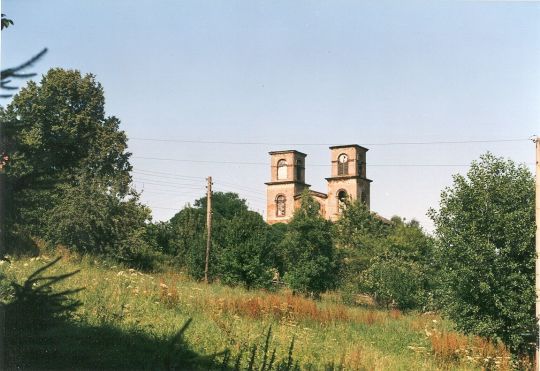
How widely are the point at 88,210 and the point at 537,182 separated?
61.4 feet

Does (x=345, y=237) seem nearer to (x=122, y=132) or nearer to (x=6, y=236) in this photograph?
(x=122, y=132)

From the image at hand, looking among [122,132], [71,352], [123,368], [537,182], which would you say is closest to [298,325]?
[537,182]

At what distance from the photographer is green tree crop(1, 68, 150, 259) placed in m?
3.34

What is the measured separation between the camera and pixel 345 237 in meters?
38.8

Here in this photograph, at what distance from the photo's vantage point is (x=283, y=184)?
223ft

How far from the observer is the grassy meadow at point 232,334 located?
7938 millimetres

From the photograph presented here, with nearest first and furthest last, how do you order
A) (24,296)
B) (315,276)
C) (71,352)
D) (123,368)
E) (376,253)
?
1. (24,296)
2. (71,352)
3. (123,368)
4. (315,276)
5. (376,253)

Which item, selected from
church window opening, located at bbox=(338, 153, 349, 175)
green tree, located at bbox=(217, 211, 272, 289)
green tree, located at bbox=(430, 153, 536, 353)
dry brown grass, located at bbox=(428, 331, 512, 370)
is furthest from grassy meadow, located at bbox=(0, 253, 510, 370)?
church window opening, located at bbox=(338, 153, 349, 175)

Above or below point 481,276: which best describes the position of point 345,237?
above

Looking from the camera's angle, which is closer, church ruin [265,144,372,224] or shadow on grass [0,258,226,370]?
shadow on grass [0,258,226,370]

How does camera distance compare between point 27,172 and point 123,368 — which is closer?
point 27,172

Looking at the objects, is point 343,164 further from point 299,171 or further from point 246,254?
point 246,254

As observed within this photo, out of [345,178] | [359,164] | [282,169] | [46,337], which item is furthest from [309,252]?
[282,169]

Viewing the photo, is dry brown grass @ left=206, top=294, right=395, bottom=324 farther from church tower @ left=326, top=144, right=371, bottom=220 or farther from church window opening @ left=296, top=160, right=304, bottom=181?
church window opening @ left=296, top=160, right=304, bottom=181
